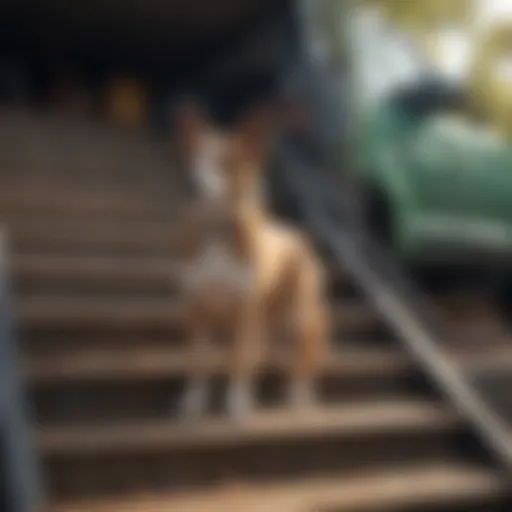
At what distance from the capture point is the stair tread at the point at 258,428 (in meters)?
1.72

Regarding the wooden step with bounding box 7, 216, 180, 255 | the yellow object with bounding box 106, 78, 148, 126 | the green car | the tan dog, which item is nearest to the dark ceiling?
the yellow object with bounding box 106, 78, 148, 126

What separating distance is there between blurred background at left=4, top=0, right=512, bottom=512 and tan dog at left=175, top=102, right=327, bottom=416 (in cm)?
9

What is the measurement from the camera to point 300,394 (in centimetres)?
204

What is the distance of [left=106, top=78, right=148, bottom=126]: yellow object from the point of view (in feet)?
14.5

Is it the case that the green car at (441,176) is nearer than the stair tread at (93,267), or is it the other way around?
the stair tread at (93,267)

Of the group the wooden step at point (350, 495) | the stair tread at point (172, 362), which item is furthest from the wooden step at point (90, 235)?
the wooden step at point (350, 495)

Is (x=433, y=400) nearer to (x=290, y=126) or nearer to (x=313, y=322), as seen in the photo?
(x=313, y=322)

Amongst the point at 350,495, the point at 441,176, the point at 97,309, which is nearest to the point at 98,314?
the point at 97,309

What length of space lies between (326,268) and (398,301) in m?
0.29

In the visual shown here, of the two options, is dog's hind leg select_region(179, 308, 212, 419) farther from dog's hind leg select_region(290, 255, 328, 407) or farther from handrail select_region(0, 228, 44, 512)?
handrail select_region(0, 228, 44, 512)

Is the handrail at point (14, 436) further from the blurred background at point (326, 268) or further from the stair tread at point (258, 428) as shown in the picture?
the stair tread at point (258, 428)

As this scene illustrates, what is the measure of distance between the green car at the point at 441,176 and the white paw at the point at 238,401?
1.07m

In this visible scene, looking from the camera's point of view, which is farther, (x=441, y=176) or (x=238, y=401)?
(x=441, y=176)

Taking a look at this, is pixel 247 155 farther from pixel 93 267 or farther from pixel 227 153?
pixel 93 267
